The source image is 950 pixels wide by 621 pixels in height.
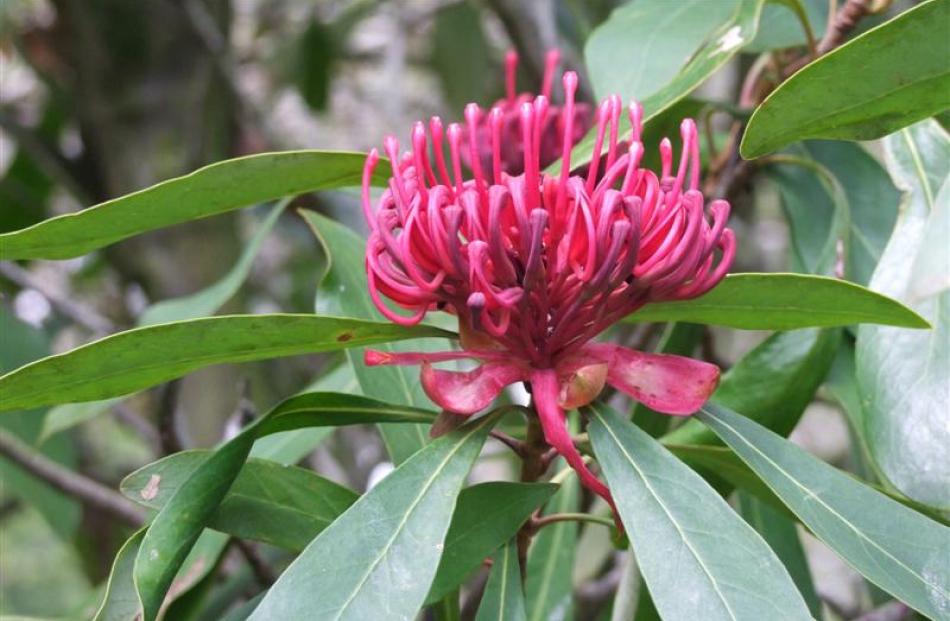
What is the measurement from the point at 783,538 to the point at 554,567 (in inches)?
7.0

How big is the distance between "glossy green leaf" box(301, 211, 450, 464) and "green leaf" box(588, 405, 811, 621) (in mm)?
202

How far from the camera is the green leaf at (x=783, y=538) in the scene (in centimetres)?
89

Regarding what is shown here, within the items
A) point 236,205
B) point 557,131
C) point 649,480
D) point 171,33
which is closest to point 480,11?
point 171,33

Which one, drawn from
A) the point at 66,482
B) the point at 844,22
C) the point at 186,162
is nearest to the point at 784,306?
the point at 844,22

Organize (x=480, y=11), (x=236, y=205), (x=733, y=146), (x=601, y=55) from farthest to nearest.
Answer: (x=480, y=11) → (x=733, y=146) → (x=601, y=55) → (x=236, y=205)

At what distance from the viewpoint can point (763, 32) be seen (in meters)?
0.93

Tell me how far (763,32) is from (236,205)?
475 millimetres

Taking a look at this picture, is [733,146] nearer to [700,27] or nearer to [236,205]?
[700,27]

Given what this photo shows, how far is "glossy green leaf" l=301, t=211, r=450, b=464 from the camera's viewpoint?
773 millimetres

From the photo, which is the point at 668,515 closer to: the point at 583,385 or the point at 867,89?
the point at 583,385

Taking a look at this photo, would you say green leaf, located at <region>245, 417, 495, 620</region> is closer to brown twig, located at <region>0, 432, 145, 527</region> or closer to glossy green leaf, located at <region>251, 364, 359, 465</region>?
glossy green leaf, located at <region>251, 364, 359, 465</region>

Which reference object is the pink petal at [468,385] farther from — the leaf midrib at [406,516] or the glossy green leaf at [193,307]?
the glossy green leaf at [193,307]

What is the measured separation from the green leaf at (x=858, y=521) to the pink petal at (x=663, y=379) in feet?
0.10

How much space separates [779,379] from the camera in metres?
0.77
